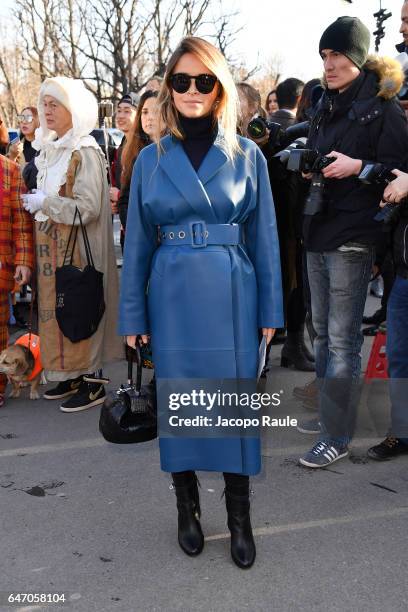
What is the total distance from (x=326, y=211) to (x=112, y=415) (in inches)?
59.5

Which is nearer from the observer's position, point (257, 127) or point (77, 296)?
point (257, 127)

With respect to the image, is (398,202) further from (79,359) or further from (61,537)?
(79,359)

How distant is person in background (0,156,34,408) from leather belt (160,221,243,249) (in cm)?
219

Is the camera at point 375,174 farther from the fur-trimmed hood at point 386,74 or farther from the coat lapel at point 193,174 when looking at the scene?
the coat lapel at point 193,174

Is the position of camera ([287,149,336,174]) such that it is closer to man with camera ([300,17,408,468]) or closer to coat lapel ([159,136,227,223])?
man with camera ([300,17,408,468])

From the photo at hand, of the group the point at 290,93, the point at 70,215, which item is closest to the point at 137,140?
the point at 70,215

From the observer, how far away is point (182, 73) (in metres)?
2.53

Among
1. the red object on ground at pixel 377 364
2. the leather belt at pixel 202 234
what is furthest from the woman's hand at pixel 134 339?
the red object on ground at pixel 377 364

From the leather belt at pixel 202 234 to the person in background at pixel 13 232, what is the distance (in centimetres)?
219

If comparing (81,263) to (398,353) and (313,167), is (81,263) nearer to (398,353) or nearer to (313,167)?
(313,167)

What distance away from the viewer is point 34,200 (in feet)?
14.3

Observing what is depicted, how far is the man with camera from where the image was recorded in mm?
3227

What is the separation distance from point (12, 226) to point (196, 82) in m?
2.44

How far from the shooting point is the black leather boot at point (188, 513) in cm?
276
